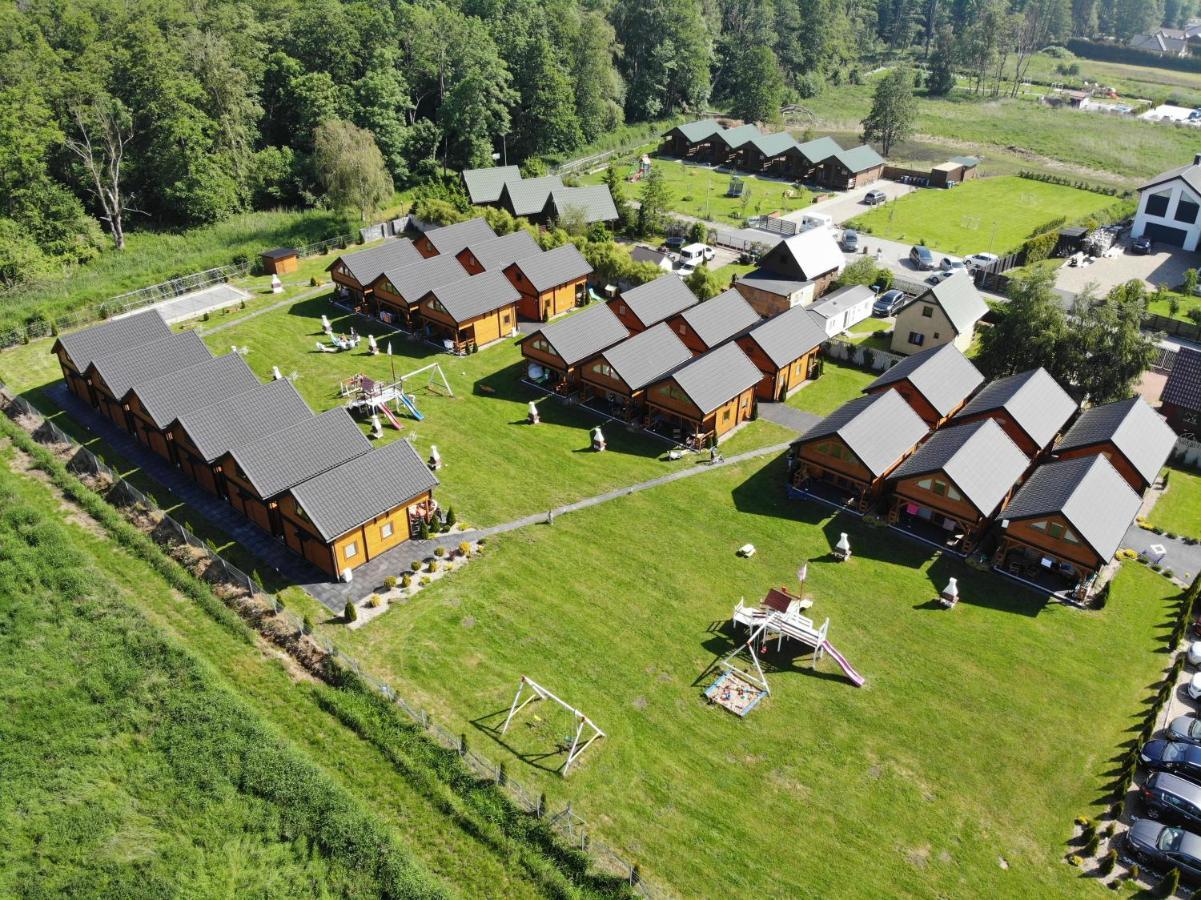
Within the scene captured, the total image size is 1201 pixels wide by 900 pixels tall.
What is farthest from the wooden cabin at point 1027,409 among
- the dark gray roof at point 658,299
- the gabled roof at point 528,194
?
the gabled roof at point 528,194

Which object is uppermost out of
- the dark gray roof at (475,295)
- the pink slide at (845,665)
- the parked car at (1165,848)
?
the dark gray roof at (475,295)

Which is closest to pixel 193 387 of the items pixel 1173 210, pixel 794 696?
pixel 794 696

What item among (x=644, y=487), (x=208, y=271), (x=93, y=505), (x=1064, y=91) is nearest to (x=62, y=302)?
(x=208, y=271)

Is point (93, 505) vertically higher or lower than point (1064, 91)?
lower

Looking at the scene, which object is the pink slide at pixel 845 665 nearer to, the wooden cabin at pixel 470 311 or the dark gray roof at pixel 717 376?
the dark gray roof at pixel 717 376

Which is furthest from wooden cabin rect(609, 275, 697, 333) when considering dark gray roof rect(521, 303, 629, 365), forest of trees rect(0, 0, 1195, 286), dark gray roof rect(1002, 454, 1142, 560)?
forest of trees rect(0, 0, 1195, 286)

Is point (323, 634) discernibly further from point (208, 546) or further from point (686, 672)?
point (686, 672)
